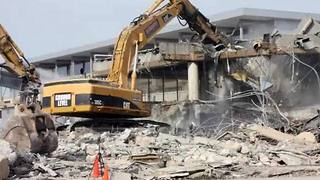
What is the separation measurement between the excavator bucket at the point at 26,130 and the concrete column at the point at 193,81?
19460mm

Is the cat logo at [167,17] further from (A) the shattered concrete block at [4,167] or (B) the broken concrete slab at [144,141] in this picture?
(A) the shattered concrete block at [4,167]

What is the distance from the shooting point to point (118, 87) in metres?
24.6

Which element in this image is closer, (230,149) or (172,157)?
(172,157)

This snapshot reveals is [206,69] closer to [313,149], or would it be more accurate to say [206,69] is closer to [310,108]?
[310,108]

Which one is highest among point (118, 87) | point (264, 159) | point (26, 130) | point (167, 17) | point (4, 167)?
point (167, 17)

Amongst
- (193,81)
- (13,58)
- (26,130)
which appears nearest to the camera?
(26,130)

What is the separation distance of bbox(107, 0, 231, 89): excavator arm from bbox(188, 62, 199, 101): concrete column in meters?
2.87

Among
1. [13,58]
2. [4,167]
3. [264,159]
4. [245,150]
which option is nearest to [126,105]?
[13,58]

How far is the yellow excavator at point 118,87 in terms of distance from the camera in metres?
23.4

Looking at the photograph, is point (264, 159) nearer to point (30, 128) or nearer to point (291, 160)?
point (291, 160)

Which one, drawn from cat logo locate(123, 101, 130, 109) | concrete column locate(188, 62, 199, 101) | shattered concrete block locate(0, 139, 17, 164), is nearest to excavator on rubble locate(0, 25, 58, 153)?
shattered concrete block locate(0, 139, 17, 164)

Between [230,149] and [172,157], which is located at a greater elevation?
[230,149]

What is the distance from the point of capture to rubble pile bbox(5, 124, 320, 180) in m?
14.5

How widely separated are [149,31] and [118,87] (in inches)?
172
